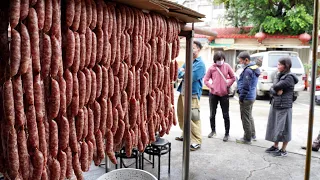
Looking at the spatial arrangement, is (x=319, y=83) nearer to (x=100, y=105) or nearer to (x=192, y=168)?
(x=192, y=168)

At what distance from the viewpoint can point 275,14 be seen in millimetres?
17031

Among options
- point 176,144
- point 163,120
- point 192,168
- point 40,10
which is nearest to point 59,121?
point 40,10

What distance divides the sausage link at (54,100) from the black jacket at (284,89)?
13.8 feet

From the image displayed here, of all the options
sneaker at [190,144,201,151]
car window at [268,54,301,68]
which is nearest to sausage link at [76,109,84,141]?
sneaker at [190,144,201,151]

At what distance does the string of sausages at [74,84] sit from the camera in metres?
1.39

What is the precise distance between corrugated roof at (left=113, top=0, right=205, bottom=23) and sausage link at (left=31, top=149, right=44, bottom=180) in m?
1.05

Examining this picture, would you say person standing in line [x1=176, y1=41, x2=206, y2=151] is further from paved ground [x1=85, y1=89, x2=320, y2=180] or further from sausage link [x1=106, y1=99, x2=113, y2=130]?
sausage link [x1=106, y1=99, x2=113, y2=130]

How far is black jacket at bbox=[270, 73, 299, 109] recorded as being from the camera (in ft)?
16.0

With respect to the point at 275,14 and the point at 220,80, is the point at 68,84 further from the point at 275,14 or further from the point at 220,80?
the point at 275,14

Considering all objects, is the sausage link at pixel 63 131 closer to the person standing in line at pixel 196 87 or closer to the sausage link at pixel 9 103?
the sausage link at pixel 9 103

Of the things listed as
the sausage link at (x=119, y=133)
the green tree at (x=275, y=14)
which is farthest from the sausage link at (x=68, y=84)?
the green tree at (x=275, y=14)

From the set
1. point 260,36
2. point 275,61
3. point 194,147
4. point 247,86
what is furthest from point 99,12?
point 260,36

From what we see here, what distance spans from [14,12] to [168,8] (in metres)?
1.14

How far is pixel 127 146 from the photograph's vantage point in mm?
2186
